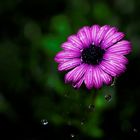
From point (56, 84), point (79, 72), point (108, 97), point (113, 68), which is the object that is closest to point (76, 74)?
point (79, 72)

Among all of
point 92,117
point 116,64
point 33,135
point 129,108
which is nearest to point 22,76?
point 33,135

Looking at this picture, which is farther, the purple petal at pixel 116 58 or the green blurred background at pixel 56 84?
the green blurred background at pixel 56 84

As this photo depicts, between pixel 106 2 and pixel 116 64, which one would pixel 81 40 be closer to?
pixel 116 64

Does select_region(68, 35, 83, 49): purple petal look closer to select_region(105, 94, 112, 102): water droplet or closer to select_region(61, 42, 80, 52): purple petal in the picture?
select_region(61, 42, 80, 52): purple petal

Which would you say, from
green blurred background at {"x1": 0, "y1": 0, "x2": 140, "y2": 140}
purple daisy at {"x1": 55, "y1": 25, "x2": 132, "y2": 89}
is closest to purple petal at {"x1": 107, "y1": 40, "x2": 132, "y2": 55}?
purple daisy at {"x1": 55, "y1": 25, "x2": 132, "y2": 89}

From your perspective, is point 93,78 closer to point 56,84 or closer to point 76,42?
point 76,42

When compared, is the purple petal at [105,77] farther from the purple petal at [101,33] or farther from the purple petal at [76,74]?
the purple petal at [101,33]

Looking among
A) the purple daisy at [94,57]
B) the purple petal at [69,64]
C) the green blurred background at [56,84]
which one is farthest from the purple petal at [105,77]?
the green blurred background at [56,84]
